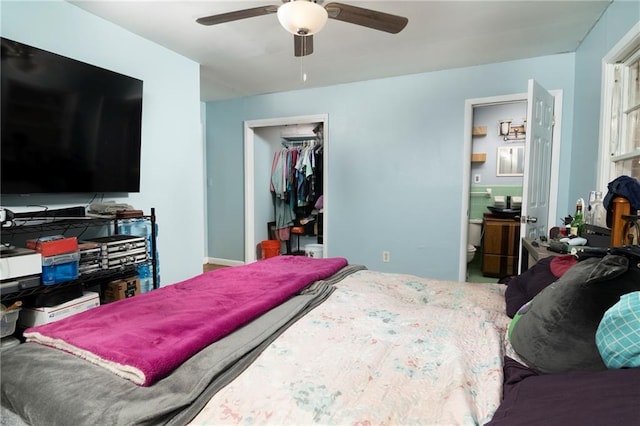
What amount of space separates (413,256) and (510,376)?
8.40 ft

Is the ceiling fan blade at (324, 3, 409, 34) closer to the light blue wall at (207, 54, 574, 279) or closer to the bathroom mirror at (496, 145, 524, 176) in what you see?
the light blue wall at (207, 54, 574, 279)

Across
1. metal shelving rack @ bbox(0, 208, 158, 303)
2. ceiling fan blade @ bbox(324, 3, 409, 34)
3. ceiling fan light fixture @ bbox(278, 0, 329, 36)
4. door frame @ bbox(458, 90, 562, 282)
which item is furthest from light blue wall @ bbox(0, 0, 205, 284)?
door frame @ bbox(458, 90, 562, 282)

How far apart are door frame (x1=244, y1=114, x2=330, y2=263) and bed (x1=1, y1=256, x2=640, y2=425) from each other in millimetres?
2558

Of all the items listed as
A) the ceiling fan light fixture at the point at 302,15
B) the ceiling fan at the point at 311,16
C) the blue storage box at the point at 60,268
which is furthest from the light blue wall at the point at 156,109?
the ceiling fan light fixture at the point at 302,15

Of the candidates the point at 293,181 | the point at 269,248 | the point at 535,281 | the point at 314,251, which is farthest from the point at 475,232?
the point at 535,281

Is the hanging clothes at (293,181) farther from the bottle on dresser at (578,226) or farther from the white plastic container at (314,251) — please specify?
the bottle on dresser at (578,226)

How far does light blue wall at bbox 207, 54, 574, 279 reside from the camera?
3.10 meters

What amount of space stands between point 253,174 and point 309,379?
11.6ft

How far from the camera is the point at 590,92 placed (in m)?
2.42

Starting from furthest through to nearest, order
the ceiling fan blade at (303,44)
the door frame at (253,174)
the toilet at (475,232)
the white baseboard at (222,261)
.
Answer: the white baseboard at (222,261) → the toilet at (475,232) → the door frame at (253,174) → the ceiling fan blade at (303,44)

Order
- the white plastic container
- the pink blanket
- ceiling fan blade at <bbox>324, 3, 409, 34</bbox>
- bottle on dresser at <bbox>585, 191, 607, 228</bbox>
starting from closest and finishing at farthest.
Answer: the pink blanket
ceiling fan blade at <bbox>324, 3, 409, 34</bbox>
bottle on dresser at <bbox>585, 191, 607, 228</bbox>
the white plastic container

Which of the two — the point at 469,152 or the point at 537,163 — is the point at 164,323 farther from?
the point at 469,152

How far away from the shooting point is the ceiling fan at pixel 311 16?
4.92 ft

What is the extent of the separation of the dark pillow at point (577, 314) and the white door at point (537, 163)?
1.67m
